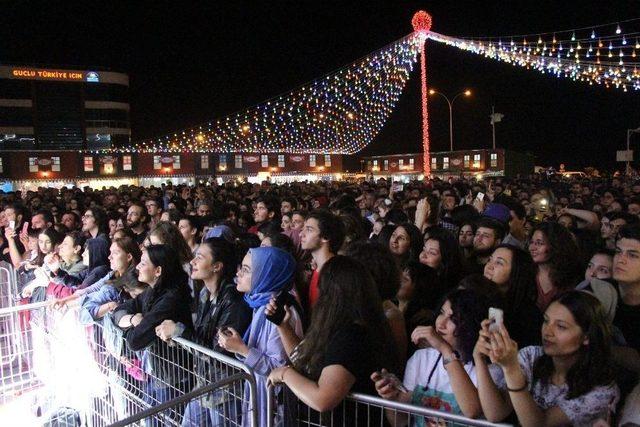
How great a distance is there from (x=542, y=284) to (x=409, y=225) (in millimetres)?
1523

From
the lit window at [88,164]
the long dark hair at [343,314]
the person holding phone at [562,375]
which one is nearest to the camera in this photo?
the person holding phone at [562,375]

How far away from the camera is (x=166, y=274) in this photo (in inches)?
149

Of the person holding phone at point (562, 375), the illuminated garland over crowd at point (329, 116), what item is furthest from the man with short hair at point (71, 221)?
the illuminated garland over crowd at point (329, 116)

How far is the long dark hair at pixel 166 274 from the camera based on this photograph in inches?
145

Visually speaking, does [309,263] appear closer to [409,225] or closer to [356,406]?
[409,225]

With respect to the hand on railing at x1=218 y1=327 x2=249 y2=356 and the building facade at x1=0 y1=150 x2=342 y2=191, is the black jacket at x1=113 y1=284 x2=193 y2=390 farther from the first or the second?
the building facade at x1=0 y1=150 x2=342 y2=191

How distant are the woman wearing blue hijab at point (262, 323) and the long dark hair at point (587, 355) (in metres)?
1.31

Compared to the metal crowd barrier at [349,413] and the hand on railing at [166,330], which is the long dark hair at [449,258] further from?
the hand on railing at [166,330]

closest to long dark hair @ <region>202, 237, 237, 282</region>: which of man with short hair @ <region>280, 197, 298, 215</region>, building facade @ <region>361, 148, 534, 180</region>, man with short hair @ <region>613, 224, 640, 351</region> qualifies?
man with short hair @ <region>613, 224, 640, 351</region>

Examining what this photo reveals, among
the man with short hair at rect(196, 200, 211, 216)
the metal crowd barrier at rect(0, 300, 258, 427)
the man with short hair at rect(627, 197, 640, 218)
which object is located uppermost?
the man with short hair at rect(196, 200, 211, 216)

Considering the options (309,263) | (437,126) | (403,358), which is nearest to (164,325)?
(403,358)

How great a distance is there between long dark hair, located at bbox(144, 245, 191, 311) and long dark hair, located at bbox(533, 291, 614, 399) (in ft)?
7.87

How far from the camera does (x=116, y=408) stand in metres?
3.79

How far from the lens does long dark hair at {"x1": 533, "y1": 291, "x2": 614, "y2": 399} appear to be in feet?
7.15
